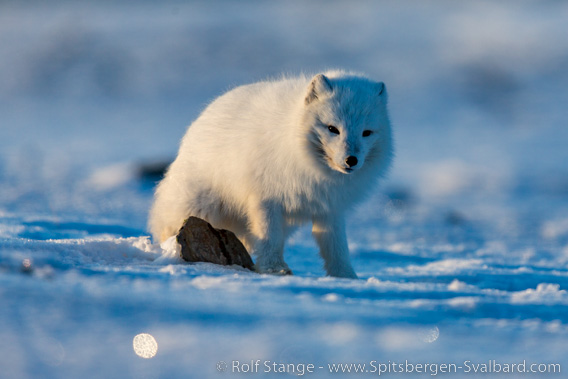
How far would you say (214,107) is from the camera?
4.58m

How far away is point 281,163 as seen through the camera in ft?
13.0

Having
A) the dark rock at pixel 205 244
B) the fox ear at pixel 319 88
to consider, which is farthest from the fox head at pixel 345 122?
the dark rock at pixel 205 244

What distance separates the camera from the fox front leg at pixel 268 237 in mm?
4094

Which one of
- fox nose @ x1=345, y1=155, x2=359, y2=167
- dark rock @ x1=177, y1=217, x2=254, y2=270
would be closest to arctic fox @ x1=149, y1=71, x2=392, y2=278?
fox nose @ x1=345, y1=155, x2=359, y2=167

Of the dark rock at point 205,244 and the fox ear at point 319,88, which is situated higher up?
the fox ear at point 319,88

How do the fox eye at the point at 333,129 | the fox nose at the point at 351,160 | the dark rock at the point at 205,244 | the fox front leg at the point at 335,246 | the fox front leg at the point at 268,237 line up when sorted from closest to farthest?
the fox nose at the point at 351,160, the fox eye at the point at 333,129, the dark rock at the point at 205,244, the fox front leg at the point at 268,237, the fox front leg at the point at 335,246

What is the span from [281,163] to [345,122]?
0.49 meters

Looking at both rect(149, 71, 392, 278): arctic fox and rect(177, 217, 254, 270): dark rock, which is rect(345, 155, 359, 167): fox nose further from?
rect(177, 217, 254, 270): dark rock

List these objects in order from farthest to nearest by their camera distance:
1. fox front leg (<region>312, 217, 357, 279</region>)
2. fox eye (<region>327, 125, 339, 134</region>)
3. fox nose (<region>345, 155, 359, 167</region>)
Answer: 1. fox front leg (<region>312, 217, 357, 279</region>)
2. fox eye (<region>327, 125, 339, 134</region>)
3. fox nose (<region>345, 155, 359, 167</region>)

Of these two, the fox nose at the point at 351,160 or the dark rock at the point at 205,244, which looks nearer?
the fox nose at the point at 351,160

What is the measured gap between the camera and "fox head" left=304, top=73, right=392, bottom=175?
3660 millimetres

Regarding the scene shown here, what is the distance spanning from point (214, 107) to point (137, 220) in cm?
291

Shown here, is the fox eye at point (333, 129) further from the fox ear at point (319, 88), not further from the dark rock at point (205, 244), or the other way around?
the dark rock at point (205, 244)

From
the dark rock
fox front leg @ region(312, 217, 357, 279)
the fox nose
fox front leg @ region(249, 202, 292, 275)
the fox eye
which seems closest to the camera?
the fox nose
